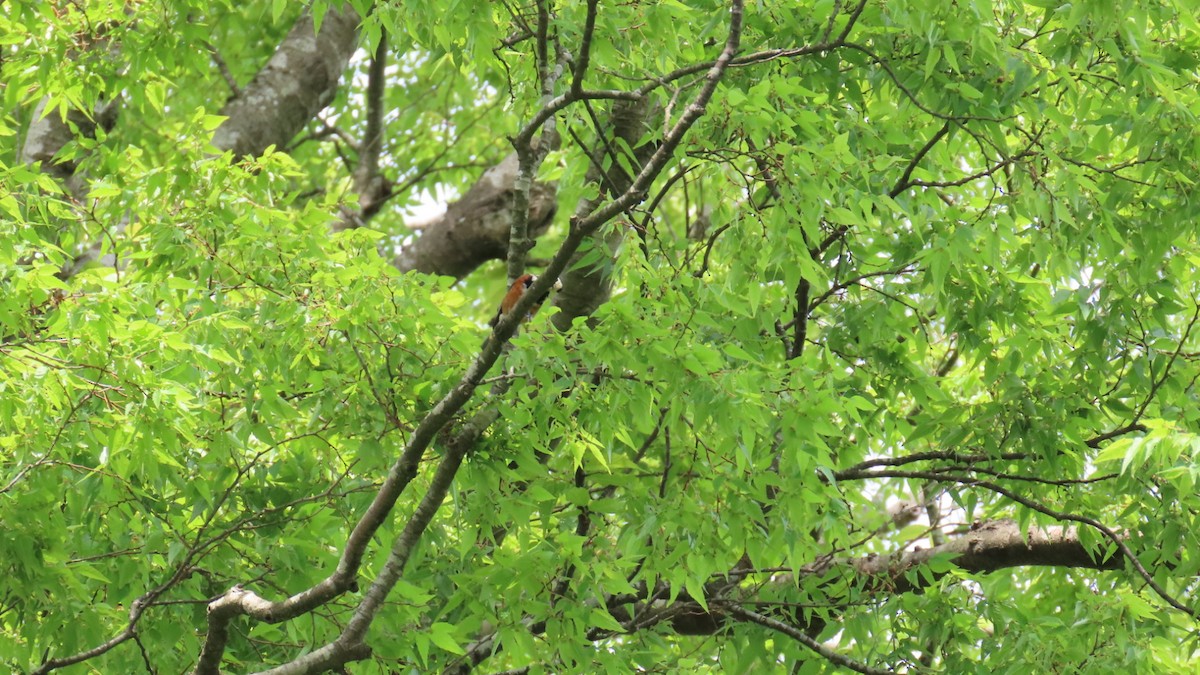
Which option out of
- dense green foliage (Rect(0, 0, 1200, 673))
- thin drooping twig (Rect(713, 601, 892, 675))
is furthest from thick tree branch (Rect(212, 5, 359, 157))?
thin drooping twig (Rect(713, 601, 892, 675))

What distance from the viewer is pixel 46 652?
4184mm

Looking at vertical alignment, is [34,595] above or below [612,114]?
below

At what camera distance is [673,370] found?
10.9 feet

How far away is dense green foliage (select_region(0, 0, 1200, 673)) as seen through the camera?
3.48 meters

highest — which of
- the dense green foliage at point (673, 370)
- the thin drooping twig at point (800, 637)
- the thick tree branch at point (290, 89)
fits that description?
the thick tree branch at point (290, 89)

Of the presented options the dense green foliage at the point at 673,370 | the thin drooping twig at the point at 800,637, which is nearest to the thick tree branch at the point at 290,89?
the dense green foliage at the point at 673,370

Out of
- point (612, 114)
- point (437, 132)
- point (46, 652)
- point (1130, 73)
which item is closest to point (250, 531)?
point (46, 652)

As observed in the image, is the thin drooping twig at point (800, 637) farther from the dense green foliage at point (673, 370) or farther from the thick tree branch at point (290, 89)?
the thick tree branch at point (290, 89)

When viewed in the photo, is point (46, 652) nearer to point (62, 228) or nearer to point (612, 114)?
point (62, 228)

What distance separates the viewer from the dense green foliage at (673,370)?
11.4ft

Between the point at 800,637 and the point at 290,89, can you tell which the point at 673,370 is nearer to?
the point at 800,637

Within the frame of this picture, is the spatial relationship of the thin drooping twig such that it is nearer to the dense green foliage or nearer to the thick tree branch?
the dense green foliage

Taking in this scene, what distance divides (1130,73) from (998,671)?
2040 mm

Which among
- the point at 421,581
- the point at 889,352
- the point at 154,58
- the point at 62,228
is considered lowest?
the point at 421,581
